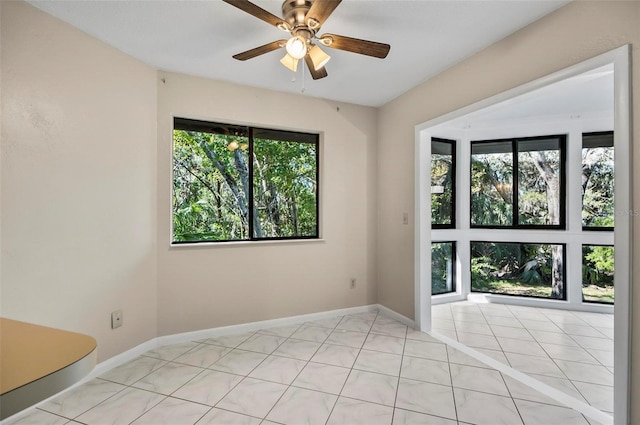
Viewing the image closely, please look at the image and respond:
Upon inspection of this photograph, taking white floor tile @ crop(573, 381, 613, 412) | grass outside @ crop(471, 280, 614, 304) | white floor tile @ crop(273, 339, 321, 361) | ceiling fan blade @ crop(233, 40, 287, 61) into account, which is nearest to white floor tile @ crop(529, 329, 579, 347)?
white floor tile @ crop(573, 381, 613, 412)

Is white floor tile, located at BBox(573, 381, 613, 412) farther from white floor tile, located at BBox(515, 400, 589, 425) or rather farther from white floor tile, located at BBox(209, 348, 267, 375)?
white floor tile, located at BBox(209, 348, 267, 375)

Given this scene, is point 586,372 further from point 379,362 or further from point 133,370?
point 133,370

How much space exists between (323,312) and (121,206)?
7.49 feet

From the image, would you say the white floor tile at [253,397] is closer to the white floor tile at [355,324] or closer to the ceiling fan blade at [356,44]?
the white floor tile at [355,324]

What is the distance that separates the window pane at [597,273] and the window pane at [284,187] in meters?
3.65

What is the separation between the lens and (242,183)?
10.3ft

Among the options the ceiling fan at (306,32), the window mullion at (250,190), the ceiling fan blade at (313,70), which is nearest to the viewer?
the ceiling fan at (306,32)

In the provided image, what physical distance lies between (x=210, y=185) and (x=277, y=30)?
63.4 inches

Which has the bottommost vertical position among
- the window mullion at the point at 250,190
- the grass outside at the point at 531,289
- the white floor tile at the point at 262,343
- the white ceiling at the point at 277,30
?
the white floor tile at the point at 262,343

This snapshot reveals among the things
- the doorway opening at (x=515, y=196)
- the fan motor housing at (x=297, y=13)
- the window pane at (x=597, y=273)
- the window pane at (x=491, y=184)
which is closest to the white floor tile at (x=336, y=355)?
the doorway opening at (x=515, y=196)

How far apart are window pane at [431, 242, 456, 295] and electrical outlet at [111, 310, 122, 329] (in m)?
3.65

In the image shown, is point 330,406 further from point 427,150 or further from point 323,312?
point 427,150

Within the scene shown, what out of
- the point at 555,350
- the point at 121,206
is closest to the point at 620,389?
the point at 555,350

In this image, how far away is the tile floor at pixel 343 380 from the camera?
178 cm
